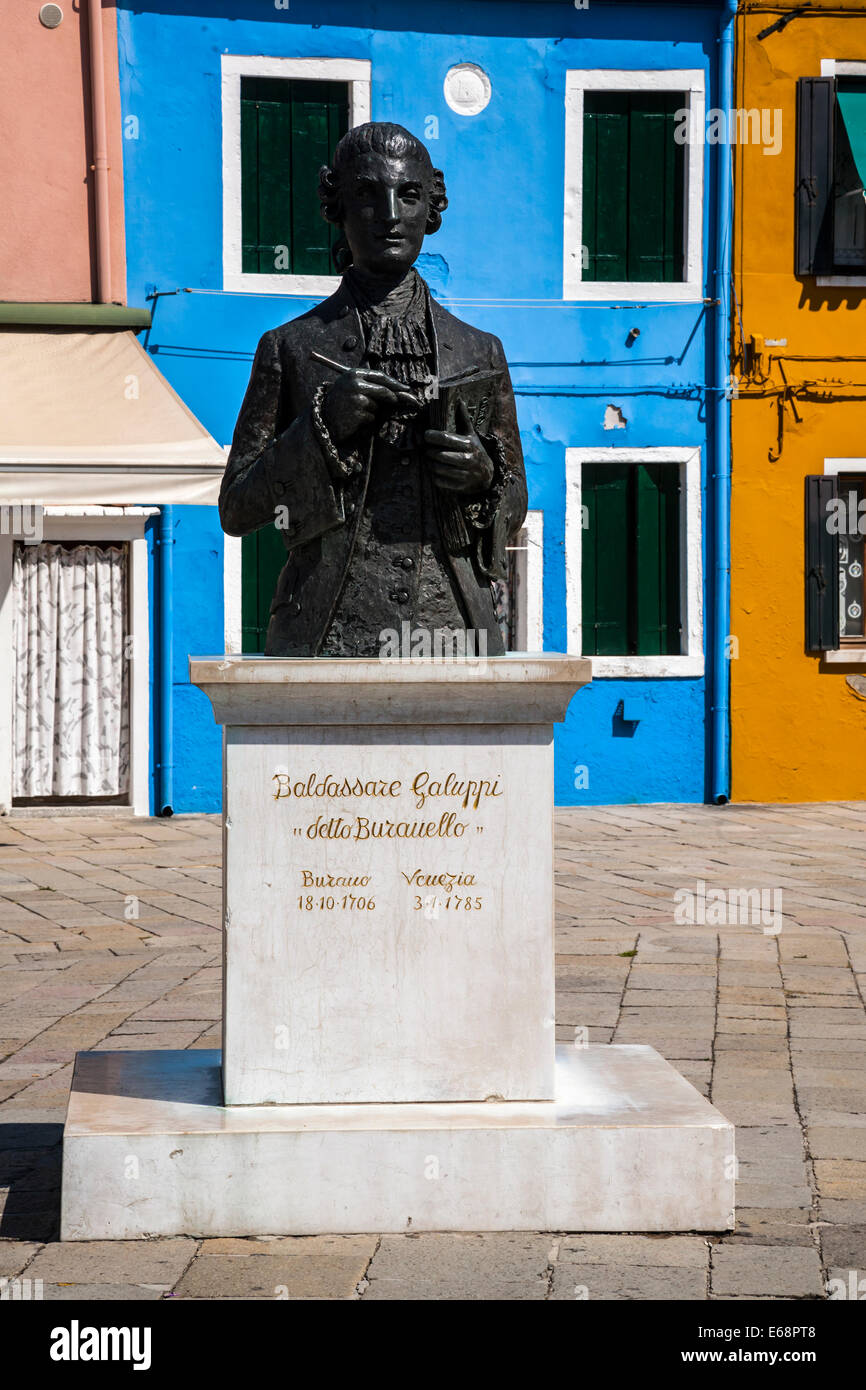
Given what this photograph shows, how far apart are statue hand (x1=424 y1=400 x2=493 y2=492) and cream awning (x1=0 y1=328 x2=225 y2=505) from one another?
720cm

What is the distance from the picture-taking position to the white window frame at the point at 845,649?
1405 centimetres

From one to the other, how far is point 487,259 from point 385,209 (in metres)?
9.27

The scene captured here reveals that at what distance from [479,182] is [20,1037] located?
905 cm

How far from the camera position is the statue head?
464 cm

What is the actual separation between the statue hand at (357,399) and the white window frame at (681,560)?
30.6 ft

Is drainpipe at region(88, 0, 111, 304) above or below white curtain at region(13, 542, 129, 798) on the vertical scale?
above

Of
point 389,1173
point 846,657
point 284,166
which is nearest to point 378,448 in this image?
point 389,1173

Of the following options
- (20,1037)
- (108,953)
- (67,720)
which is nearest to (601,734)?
(67,720)

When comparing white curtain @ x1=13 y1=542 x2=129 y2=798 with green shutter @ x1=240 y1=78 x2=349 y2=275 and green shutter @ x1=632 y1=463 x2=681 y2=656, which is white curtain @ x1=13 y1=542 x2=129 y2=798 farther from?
green shutter @ x1=632 y1=463 x2=681 y2=656

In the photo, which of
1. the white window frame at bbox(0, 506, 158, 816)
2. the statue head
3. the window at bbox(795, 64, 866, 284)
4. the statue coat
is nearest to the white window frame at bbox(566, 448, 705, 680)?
the window at bbox(795, 64, 866, 284)

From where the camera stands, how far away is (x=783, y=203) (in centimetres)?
1391

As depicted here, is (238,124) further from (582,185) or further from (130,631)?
(130,631)

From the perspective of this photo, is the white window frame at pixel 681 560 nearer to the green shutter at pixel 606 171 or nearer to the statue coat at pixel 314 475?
the green shutter at pixel 606 171

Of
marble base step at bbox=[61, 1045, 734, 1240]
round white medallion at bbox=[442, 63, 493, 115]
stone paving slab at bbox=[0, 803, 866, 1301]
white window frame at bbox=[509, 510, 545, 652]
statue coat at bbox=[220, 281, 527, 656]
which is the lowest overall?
stone paving slab at bbox=[0, 803, 866, 1301]
